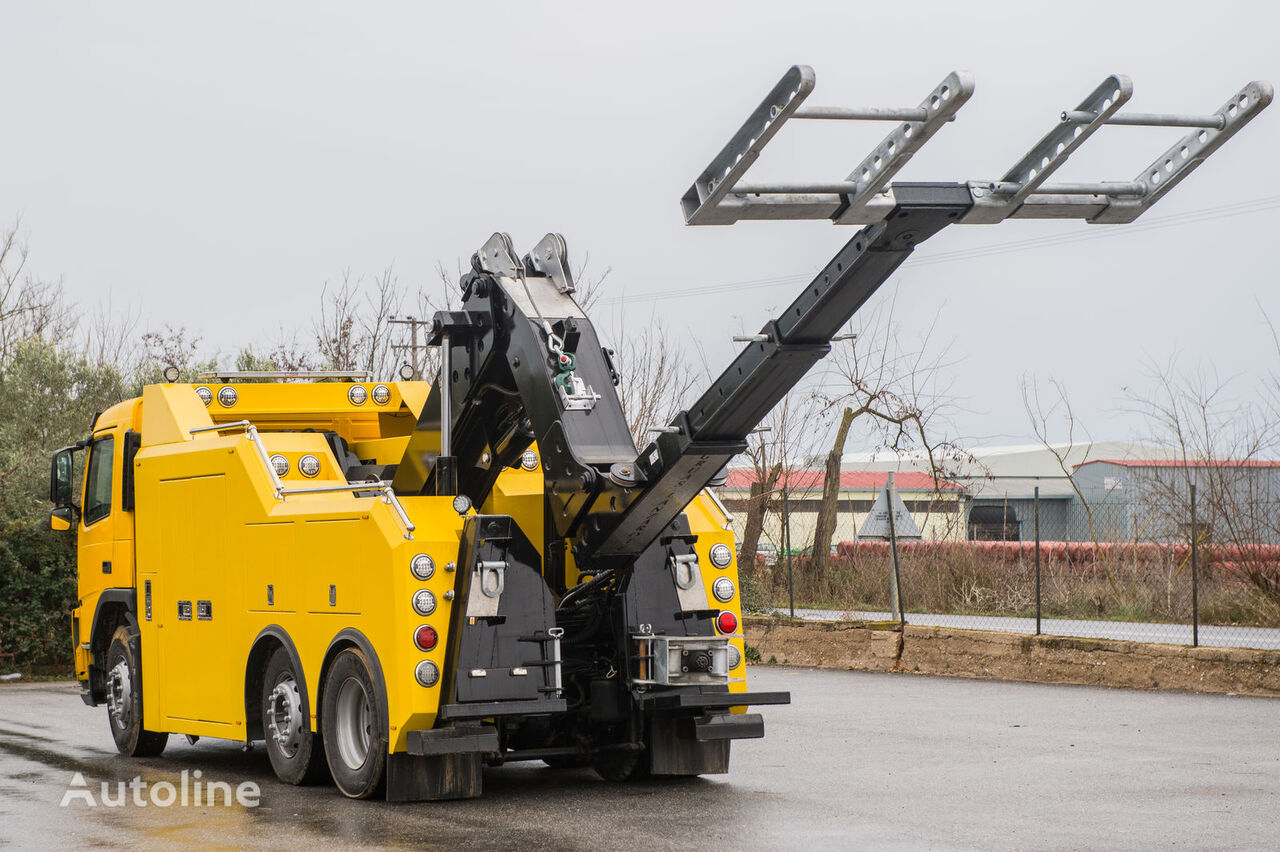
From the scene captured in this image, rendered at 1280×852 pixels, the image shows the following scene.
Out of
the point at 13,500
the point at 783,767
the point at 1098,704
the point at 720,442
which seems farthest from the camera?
the point at 13,500

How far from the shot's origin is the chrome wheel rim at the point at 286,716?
10.4 m

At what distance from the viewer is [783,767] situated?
11.3m

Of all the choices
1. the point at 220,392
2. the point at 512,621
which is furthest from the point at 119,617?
the point at 512,621

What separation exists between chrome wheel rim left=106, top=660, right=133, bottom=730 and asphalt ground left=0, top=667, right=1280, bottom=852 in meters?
0.32

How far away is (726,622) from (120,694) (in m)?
5.34

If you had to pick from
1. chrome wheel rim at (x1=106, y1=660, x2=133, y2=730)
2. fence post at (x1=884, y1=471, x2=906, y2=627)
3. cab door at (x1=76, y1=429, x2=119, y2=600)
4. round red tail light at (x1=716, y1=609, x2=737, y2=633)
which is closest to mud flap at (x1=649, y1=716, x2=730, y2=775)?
round red tail light at (x1=716, y1=609, x2=737, y2=633)

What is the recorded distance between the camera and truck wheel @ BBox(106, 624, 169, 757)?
12320 mm

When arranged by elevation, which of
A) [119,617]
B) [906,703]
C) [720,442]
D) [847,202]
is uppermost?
[847,202]

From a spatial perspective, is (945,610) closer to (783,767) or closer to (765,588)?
(765,588)

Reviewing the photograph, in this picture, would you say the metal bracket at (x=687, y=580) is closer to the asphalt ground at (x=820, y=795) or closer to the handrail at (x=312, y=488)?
the asphalt ground at (x=820, y=795)

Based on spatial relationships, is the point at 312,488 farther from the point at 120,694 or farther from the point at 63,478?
the point at 63,478

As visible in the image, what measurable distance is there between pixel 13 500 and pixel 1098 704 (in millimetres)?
A: 14811

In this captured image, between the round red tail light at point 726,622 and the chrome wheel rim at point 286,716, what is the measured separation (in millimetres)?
2781

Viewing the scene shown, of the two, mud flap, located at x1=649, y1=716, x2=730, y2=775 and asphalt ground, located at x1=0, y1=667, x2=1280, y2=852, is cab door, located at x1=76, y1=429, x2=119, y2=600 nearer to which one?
asphalt ground, located at x1=0, y1=667, x2=1280, y2=852
